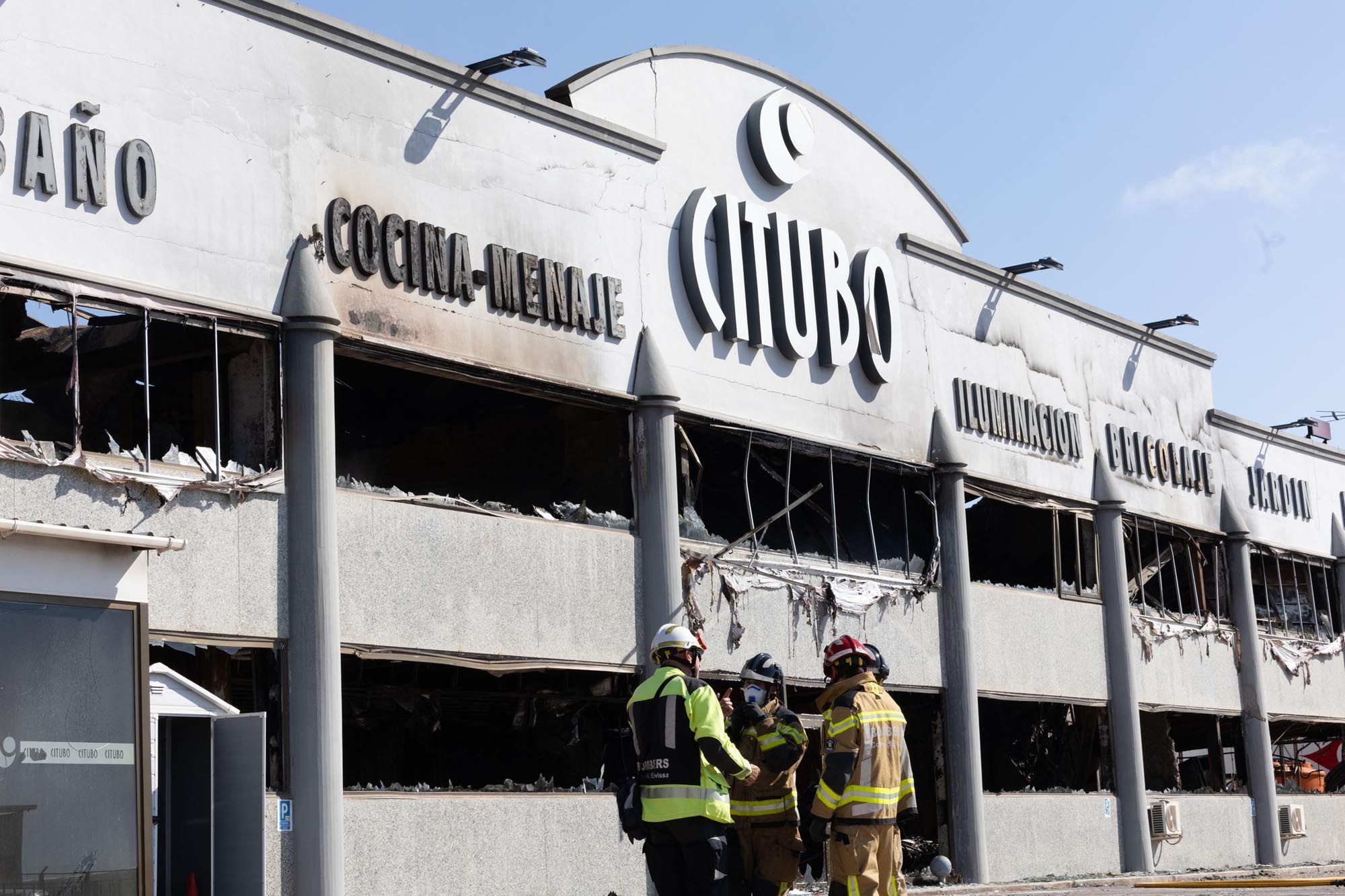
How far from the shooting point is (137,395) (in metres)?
15.4

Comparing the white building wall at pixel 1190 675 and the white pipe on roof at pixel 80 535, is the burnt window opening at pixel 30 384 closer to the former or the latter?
the white pipe on roof at pixel 80 535

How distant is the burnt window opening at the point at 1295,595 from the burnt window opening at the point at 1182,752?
2132mm

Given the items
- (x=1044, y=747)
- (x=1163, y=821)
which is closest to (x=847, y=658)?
(x=1044, y=747)

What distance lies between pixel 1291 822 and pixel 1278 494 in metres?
6.23

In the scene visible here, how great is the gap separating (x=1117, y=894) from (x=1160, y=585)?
35.3 feet

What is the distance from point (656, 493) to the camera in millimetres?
17953

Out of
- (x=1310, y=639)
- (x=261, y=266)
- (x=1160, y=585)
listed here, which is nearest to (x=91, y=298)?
(x=261, y=266)

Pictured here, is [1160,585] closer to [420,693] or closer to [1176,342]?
[1176,342]

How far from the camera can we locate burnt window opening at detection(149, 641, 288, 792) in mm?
14031

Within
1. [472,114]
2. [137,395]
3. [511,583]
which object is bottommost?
[511,583]

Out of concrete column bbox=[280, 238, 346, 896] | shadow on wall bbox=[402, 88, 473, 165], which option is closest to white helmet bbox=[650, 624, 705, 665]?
concrete column bbox=[280, 238, 346, 896]

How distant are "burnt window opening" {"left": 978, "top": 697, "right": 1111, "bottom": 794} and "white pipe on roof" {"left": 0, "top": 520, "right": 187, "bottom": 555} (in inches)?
657

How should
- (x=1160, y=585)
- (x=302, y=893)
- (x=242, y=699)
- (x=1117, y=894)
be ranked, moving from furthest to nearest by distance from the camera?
1. (x=1160, y=585)
2. (x=1117, y=894)
3. (x=242, y=699)
4. (x=302, y=893)

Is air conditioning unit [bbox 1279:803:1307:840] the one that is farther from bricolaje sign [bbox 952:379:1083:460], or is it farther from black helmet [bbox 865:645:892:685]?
black helmet [bbox 865:645:892:685]
